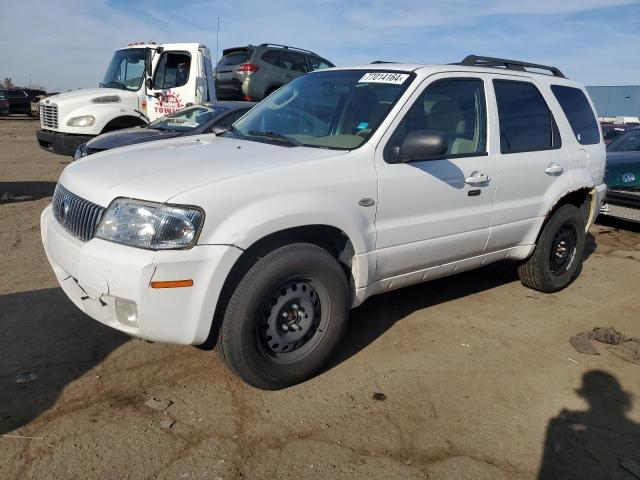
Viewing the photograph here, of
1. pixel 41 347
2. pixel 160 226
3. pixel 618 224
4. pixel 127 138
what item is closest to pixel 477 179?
pixel 160 226

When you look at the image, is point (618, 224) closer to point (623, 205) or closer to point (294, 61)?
point (623, 205)

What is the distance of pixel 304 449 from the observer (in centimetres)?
274

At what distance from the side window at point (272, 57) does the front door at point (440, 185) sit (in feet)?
31.1

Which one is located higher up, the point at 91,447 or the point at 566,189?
the point at 566,189

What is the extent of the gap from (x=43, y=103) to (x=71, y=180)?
26.5 feet

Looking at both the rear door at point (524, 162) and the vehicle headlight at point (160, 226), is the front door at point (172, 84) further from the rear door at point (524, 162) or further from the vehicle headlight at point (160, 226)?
the vehicle headlight at point (160, 226)

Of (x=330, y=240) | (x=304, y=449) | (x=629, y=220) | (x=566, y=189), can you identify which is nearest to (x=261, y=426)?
(x=304, y=449)

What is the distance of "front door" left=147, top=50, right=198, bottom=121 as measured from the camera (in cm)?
1002

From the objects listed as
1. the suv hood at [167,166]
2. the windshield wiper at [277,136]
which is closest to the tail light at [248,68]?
the windshield wiper at [277,136]

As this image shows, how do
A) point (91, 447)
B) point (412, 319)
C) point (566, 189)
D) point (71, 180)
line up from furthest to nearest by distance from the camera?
point (566, 189), point (412, 319), point (71, 180), point (91, 447)

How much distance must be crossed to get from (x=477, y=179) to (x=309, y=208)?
58.4 inches

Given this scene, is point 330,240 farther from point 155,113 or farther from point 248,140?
point 155,113

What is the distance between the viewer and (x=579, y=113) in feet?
16.7

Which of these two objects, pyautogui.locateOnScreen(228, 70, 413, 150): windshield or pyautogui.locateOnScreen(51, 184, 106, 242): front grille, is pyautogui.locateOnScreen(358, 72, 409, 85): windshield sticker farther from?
pyautogui.locateOnScreen(51, 184, 106, 242): front grille
